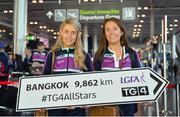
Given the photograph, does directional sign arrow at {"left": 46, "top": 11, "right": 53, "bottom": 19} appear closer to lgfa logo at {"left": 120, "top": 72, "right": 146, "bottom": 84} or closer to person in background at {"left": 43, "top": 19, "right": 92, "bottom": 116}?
person in background at {"left": 43, "top": 19, "right": 92, "bottom": 116}

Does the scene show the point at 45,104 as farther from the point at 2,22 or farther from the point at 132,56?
the point at 2,22

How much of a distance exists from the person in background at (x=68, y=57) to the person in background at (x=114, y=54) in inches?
4.8

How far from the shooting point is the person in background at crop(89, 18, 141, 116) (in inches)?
156

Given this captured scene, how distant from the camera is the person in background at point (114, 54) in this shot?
13.0 ft

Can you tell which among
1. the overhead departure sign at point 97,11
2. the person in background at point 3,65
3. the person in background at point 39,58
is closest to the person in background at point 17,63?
the person in background at point 39,58

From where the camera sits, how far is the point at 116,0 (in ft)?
43.9

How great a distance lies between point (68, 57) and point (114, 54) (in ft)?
1.35

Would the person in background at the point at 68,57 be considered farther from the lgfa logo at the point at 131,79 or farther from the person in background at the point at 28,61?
the person in background at the point at 28,61

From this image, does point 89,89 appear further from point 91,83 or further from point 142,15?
point 142,15

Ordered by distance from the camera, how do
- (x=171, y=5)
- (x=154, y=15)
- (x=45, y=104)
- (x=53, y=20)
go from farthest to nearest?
(x=154, y=15)
(x=171, y=5)
(x=53, y=20)
(x=45, y=104)

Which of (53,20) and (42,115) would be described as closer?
(42,115)

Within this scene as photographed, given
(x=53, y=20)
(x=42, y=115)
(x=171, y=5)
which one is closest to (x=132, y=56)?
(x=42, y=115)

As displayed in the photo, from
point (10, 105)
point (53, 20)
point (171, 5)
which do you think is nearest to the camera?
point (10, 105)

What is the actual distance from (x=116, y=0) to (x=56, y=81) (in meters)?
9.69
